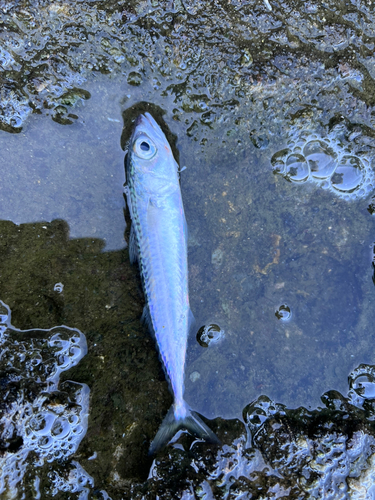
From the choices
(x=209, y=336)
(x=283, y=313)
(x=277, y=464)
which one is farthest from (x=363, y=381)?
(x=209, y=336)

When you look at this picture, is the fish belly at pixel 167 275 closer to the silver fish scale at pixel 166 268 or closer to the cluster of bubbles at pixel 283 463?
the silver fish scale at pixel 166 268

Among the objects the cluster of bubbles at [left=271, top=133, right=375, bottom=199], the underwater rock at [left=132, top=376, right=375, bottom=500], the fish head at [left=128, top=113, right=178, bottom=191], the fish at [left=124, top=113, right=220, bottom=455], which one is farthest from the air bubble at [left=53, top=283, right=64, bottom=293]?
Result: the cluster of bubbles at [left=271, top=133, right=375, bottom=199]

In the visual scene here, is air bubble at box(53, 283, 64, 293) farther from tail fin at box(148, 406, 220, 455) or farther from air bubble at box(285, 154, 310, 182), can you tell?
air bubble at box(285, 154, 310, 182)

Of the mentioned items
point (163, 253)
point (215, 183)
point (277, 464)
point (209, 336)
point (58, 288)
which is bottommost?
point (277, 464)

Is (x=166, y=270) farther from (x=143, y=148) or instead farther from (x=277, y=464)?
(x=277, y=464)

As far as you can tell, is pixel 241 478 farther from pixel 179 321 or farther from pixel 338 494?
pixel 179 321

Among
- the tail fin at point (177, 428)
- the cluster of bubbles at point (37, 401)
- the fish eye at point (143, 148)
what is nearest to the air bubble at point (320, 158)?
the fish eye at point (143, 148)
